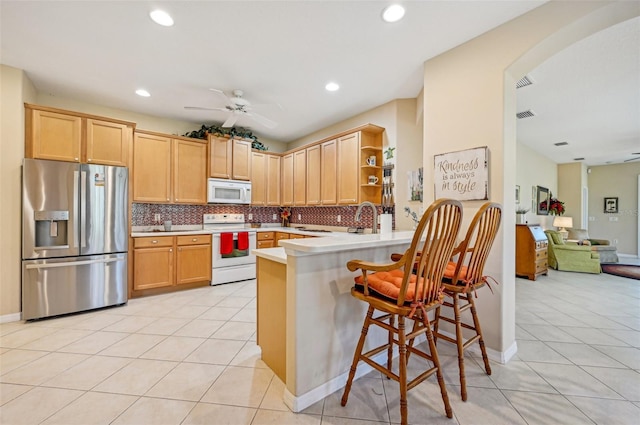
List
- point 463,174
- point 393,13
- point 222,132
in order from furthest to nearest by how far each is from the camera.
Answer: point 222,132
point 463,174
point 393,13

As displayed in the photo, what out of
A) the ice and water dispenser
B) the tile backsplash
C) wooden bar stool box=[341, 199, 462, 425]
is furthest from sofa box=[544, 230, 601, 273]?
the ice and water dispenser

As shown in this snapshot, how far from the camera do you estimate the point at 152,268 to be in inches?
146

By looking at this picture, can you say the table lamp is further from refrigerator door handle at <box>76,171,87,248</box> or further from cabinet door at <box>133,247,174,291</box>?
refrigerator door handle at <box>76,171,87,248</box>

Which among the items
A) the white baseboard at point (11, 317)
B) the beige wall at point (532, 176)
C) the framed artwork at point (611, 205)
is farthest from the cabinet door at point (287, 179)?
the framed artwork at point (611, 205)

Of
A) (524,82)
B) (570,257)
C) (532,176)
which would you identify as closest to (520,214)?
(570,257)

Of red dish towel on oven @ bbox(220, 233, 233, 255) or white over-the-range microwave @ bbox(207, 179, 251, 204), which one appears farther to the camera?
white over-the-range microwave @ bbox(207, 179, 251, 204)

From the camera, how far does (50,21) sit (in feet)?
7.07

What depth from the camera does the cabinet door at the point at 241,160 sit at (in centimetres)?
470

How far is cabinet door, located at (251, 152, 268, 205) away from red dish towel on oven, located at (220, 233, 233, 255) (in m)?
1.01

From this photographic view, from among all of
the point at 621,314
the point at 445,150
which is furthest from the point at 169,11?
the point at 621,314

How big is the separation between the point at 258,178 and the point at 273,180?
1.08ft

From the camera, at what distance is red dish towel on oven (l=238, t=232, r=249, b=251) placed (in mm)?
4371

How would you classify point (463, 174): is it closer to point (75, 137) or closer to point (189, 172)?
point (189, 172)

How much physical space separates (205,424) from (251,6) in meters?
2.78
